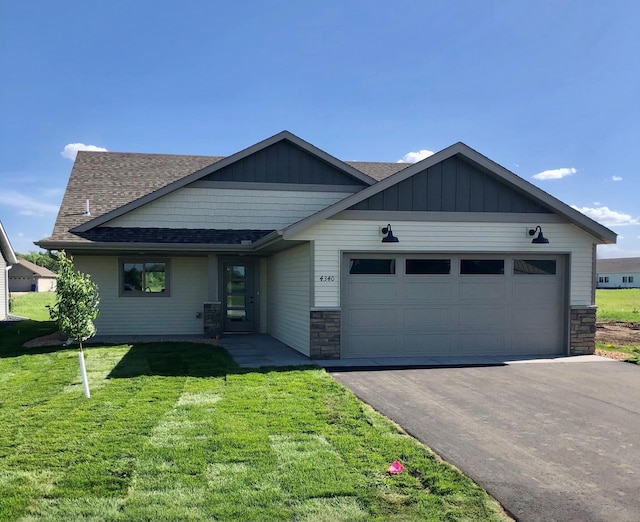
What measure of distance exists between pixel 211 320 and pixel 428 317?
6157mm

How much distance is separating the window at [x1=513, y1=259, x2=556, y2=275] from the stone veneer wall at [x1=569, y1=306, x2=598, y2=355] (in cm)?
104

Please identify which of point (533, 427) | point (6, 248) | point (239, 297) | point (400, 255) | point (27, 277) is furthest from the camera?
point (27, 277)

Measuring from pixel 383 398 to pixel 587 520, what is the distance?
12.9 feet

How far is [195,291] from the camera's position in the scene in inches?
611

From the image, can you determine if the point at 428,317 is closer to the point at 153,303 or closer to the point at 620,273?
the point at 153,303

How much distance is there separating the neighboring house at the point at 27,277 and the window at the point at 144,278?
1731 inches

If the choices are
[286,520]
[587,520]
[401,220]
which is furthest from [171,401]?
[401,220]

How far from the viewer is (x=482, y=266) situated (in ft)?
39.3

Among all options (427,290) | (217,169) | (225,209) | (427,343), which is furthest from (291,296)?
(217,169)

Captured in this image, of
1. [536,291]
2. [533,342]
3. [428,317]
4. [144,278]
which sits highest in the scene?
[144,278]

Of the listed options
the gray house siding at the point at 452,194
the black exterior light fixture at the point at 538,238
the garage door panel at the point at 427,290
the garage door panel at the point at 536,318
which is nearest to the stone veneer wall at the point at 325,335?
the garage door panel at the point at 427,290

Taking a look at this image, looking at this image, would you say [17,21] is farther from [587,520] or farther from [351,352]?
[587,520]

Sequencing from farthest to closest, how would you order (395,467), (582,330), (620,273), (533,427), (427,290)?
1. (620,273)
2. (582,330)
3. (427,290)
4. (533,427)
5. (395,467)

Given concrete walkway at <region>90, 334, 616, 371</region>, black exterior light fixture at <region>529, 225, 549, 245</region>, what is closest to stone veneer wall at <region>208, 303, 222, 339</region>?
concrete walkway at <region>90, 334, 616, 371</region>
